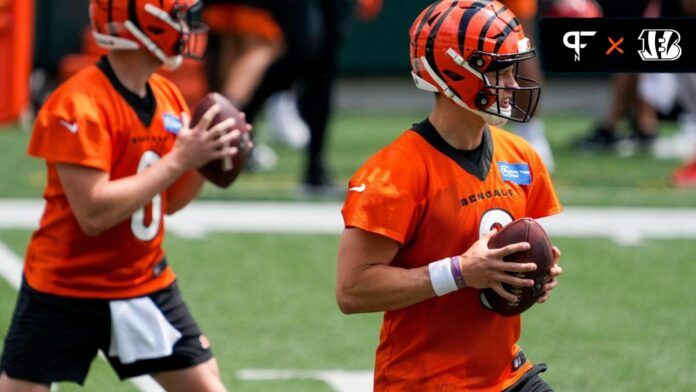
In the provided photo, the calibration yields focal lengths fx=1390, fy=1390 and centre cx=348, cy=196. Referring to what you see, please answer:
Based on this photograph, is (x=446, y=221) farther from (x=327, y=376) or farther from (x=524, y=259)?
(x=327, y=376)

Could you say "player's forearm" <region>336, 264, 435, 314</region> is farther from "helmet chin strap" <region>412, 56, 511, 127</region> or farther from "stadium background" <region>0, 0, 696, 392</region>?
"stadium background" <region>0, 0, 696, 392</region>

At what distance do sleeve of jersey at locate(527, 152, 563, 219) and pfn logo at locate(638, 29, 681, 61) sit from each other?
59 cm

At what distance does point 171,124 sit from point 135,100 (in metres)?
0.15

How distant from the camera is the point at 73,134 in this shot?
406 centimetres

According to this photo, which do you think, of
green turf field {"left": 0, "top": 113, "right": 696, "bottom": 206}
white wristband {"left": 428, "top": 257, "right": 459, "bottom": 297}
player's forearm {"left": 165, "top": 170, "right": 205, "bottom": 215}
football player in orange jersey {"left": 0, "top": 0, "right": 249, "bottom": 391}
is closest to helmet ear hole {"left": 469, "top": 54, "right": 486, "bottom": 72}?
white wristband {"left": 428, "top": 257, "right": 459, "bottom": 297}

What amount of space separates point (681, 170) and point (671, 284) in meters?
3.16

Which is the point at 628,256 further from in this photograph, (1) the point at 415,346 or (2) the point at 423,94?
(2) the point at 423,94

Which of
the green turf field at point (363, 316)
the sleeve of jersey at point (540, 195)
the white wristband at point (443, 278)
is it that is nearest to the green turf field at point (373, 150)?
the green turf field at point (363, 316)

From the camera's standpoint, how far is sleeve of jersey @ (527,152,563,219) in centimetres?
384

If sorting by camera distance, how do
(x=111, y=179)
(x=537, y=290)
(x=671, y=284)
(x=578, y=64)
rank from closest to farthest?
1. (x=578, y=64)
2. (x=537, y=290)
3. (x=111, y=179)
4. (x=671, y=284)

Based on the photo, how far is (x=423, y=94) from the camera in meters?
14.8

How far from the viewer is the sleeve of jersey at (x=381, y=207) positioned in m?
3.47

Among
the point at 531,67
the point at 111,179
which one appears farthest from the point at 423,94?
the point at 111,179

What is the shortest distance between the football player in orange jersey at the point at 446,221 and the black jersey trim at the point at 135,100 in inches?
38.1
